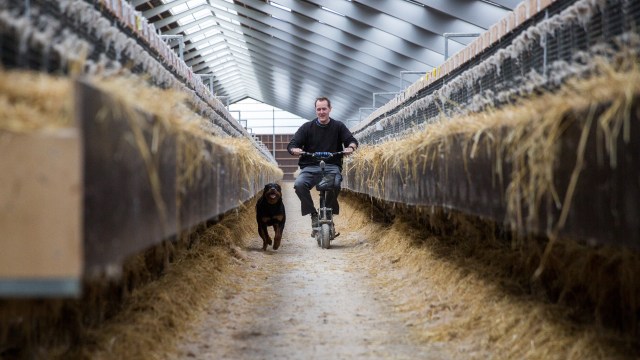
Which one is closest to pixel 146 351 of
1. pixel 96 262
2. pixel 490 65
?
pixel 96 262

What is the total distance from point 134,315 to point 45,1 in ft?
5.62

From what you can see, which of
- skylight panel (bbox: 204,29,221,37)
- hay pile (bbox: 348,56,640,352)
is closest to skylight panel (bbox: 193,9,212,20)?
skylight panel (bbox: 204,29,221,37)

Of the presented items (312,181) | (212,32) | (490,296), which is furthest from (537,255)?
(212,32)

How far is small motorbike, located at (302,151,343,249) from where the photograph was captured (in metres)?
8.30

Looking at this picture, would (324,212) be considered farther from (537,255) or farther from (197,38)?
(197,38)

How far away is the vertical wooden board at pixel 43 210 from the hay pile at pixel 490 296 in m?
2.03

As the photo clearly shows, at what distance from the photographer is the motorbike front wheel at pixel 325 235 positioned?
8266 millimetres

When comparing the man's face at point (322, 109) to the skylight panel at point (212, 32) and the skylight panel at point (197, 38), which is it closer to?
the skylight panel at point (197, 38)

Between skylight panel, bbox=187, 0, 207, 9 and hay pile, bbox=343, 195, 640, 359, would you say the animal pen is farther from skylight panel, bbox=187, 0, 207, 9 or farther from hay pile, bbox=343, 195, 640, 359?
skylight panel, bbox=187, 0, 207, 9

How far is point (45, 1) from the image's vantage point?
2.64 meters

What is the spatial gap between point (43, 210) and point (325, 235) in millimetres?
6528

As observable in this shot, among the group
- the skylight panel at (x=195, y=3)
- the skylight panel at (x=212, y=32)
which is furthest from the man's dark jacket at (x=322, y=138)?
the skylight panel at (x=212, y=32)

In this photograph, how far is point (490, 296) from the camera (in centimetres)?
418

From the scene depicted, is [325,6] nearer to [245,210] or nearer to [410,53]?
[410,53]
